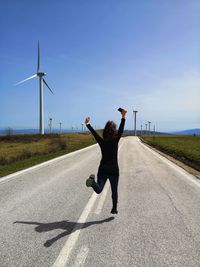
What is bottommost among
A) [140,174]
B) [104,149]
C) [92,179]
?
[140,174]

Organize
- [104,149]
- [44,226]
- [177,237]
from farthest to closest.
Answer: [104,149] < [44,226] < [177,237]

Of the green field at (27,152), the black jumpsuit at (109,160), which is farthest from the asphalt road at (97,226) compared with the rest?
the green field at (27,152)

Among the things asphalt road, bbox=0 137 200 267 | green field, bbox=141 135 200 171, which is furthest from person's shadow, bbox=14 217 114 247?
green field, bbox=141 135 200 171

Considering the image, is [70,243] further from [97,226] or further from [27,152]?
[27,152]

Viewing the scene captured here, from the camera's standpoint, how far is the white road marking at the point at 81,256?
3.97m

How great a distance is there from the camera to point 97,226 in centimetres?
559

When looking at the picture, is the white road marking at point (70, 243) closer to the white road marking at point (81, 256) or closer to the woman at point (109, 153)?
the white road marking at point (81, 256)

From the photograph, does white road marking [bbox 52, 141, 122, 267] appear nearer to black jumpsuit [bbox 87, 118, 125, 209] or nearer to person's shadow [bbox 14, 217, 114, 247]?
person's shadow [bbox 14, 217, 114, 247]

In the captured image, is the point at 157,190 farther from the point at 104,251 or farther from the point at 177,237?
the point at 104,251

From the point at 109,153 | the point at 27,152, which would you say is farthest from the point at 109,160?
the point at 27,152

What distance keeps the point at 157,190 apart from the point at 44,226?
4.41 metres

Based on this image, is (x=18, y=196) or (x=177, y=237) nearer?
(x=177, y=237)

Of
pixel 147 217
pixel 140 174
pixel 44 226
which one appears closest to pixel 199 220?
pixel 147 217

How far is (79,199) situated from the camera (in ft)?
25.8
